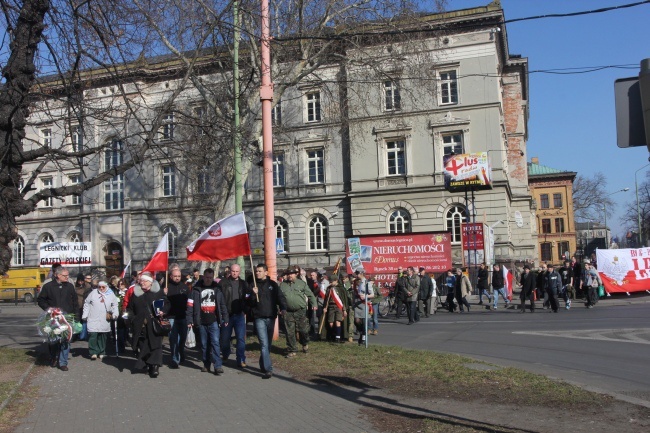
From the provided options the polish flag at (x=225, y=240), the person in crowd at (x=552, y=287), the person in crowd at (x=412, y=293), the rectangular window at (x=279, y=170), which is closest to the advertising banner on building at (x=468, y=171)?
the person in crowd at (x=552, y=287)

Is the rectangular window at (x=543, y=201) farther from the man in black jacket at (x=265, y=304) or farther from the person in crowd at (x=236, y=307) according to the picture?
the man in black jacket at (x=265, y=304)

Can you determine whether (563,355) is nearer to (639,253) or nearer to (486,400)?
(486,400)

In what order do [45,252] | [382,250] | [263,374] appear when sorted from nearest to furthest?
[263,374], [382,250], [45,252]

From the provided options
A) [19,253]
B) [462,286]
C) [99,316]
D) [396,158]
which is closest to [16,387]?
[99,316]

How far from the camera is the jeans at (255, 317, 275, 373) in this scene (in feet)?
35.4

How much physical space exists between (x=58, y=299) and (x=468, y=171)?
25.3 m

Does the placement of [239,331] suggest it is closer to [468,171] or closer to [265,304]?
[265,304]

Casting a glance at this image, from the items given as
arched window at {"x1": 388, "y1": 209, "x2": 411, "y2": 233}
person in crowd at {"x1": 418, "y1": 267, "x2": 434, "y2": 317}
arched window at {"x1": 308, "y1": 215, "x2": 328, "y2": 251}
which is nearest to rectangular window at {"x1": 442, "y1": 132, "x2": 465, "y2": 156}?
arched window at {"x1": 388, "y1": 209, "x2": 411, "y2": 233}

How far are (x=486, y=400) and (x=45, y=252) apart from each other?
36659 mm

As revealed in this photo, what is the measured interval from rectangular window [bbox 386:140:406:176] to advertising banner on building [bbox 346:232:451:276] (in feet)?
51.7

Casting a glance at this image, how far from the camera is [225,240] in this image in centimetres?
1271

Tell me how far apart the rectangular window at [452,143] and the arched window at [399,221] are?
4.62 meters

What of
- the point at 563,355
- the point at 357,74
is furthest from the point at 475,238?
the point at 563,355

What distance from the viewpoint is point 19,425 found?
25.7ft
